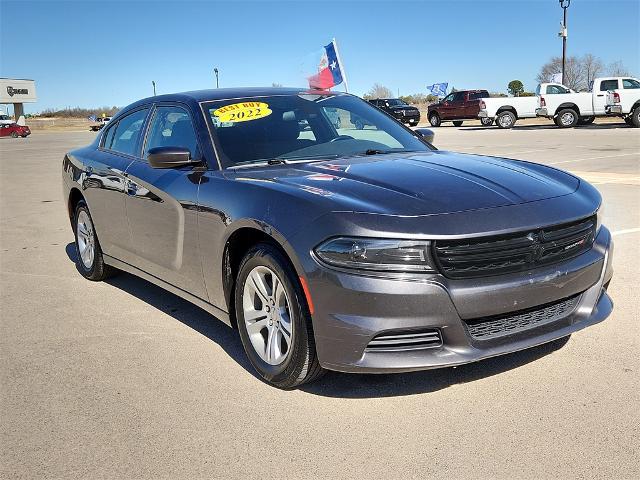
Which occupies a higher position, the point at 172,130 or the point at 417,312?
the point at 172,130

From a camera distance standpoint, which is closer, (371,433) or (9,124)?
(371,433)

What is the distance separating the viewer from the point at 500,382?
3.47 metres

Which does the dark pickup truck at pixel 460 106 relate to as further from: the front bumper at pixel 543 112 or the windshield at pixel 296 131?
A: the windshield at pixel 296 131

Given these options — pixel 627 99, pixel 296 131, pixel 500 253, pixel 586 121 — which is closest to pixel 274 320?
pixel 500 253

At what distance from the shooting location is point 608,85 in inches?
1090

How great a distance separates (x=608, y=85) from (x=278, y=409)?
28.1 metres

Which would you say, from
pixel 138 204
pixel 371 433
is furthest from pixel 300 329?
pixel 138 204

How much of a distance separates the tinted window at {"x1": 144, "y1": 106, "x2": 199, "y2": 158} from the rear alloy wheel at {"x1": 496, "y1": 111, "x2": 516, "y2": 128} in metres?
29.5

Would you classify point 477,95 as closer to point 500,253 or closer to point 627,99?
point 627,99

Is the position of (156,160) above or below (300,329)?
above

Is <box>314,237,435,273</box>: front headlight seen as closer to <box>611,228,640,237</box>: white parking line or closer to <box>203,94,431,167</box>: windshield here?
<box>203,94,431,167</box>: windshield

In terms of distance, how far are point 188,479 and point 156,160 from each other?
206 cm

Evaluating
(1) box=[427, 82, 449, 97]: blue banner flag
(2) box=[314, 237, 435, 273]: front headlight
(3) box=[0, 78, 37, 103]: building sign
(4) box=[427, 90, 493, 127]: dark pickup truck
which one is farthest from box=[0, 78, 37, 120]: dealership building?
(2) box=[314, 237, 435, 273]: front headlight

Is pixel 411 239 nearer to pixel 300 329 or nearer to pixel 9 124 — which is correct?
pixel 300 329
